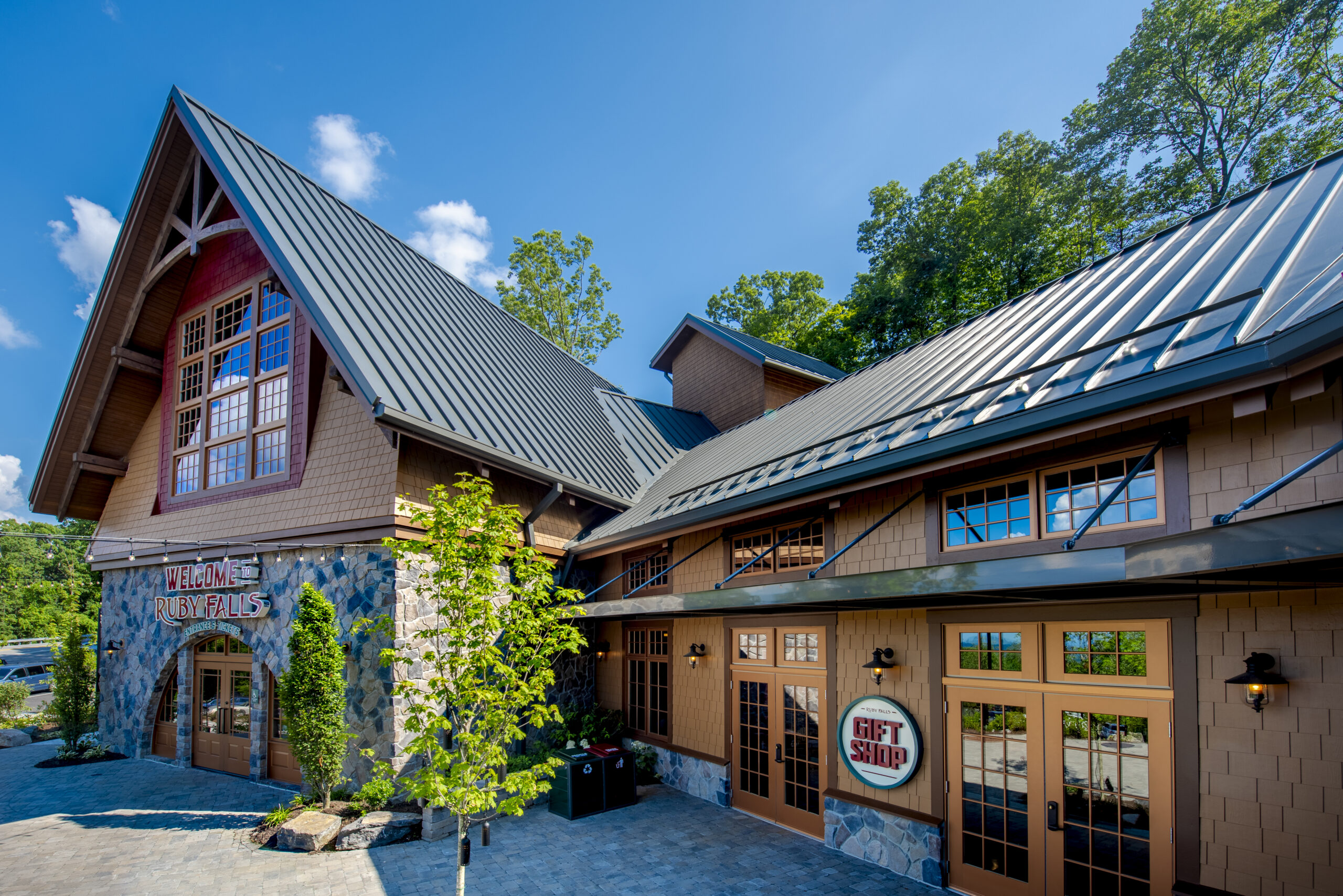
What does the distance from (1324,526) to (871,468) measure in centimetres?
401

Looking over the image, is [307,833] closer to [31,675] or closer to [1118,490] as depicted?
[1118,490]

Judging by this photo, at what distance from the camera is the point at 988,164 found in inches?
1075

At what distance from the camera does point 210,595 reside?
475 inches

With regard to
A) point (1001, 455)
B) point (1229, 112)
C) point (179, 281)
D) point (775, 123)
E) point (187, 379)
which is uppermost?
point (1229, 112)

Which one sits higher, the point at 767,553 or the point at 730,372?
the point at 730,372

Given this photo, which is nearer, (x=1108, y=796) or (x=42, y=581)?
(x=1108, y=796)

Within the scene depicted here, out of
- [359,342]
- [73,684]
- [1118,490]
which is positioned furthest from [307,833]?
[1118,490]

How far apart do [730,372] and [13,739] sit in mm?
19390

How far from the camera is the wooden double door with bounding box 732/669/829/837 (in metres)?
8.88

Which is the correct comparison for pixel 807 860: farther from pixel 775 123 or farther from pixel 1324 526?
pixel 775 123

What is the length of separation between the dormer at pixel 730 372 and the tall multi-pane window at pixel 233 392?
11.1 meters

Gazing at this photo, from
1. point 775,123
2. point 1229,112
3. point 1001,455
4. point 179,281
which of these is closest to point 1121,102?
point 1229,112

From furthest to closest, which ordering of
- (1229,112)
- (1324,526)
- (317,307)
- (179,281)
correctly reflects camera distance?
(1229,112)
(179,281)
(317,307)
(1324,526)

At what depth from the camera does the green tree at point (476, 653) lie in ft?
18.4
